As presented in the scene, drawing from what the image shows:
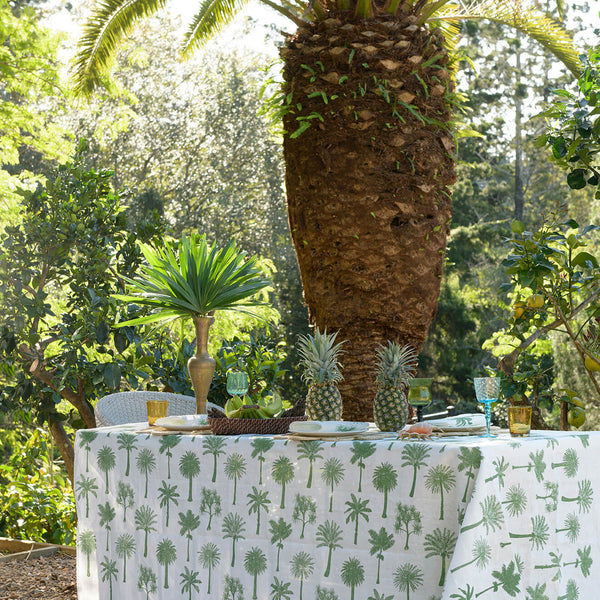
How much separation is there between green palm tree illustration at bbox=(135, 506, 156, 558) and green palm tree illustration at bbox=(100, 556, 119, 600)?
0.49 feet

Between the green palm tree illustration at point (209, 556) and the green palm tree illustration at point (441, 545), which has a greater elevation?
the green palm tree illustration at point (441, 545)

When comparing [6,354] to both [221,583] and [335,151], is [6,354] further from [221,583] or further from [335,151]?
[221,583]

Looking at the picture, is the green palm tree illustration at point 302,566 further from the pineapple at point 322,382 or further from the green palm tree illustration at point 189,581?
the pineapple at point 322,382

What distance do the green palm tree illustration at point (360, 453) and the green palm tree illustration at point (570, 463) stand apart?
0.51m

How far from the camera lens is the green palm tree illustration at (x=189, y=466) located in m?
2.46

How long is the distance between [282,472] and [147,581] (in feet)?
2.07

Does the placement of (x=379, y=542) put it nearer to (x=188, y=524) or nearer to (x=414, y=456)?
(x=414, y=456)

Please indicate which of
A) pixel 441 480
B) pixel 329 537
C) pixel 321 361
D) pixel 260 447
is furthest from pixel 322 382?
pixel 441 480

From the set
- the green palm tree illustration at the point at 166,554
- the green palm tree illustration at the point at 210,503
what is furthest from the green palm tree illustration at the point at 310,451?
the green palm tree illustration at the point at 166,554

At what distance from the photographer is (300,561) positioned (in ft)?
7.29

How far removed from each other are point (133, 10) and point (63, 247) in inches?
72.1

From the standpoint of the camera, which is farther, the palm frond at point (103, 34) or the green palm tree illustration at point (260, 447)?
the palm frond at point (103, 34)

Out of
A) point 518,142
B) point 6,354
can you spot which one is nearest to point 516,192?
point 518,142

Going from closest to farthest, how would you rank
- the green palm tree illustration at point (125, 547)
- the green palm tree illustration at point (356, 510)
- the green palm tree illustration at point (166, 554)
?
the green palm tree illustration at point (356, 510)
the green palm tree illustration at point (166, 554)
the green palm tree illustration at point (125, 547)
